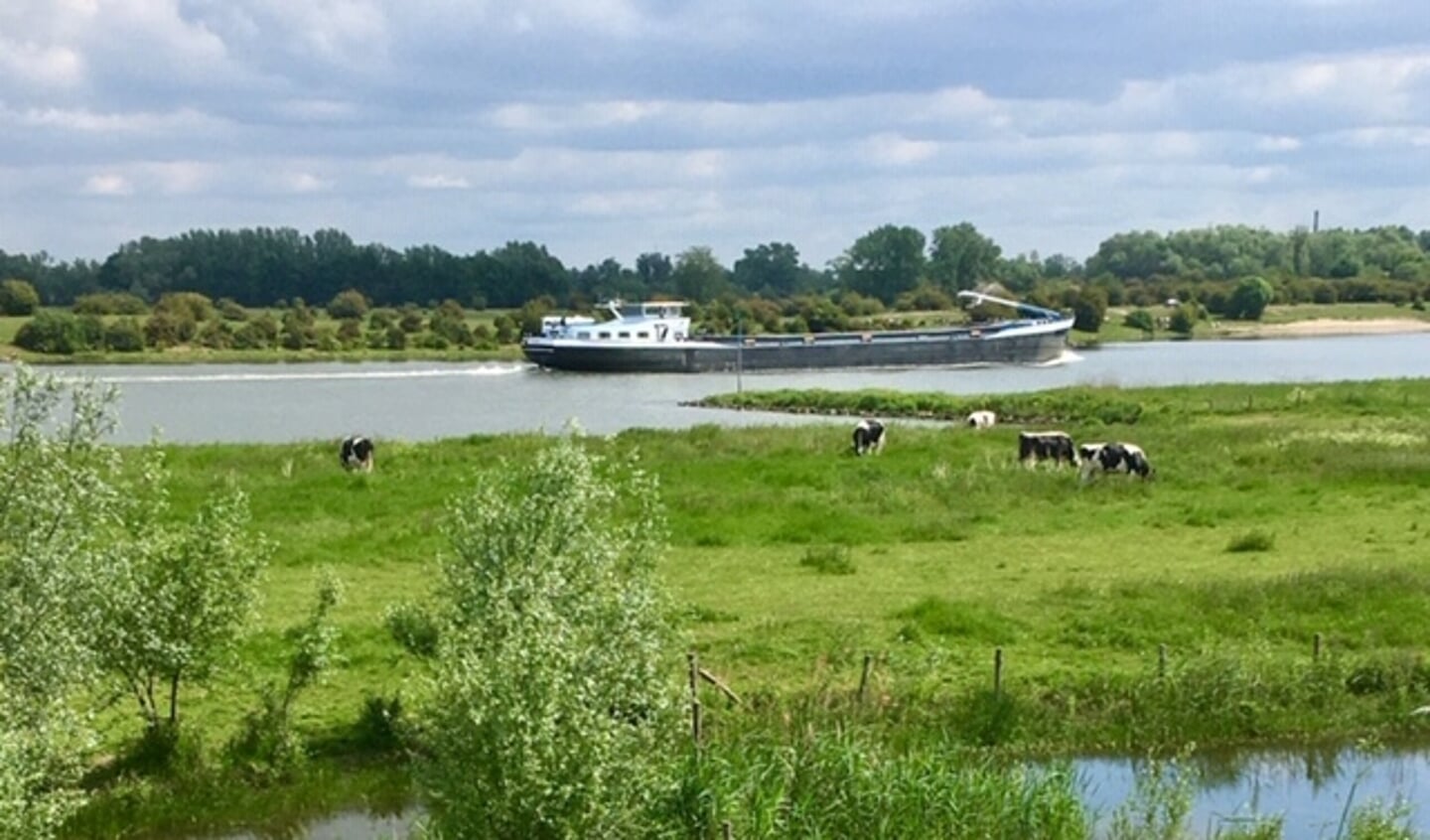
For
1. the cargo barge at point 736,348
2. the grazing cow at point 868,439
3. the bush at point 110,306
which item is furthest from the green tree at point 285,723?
the bush at point 110,306

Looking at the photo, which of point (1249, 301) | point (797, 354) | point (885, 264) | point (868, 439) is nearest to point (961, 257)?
point (885, 264)

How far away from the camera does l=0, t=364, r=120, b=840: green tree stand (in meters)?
9.78

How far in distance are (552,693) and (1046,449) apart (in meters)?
23.7

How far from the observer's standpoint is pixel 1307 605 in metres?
17.7

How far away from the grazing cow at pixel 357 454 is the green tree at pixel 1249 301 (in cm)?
11618

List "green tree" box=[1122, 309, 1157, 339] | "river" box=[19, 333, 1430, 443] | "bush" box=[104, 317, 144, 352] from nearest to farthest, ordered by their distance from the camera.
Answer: "river" box=[19, 333, 1430, 443] < "bush" box=[104, 317, 144, 352] < "green tree" box=[1122, 309, 1157, 339]

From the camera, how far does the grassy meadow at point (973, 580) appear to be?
47.5ft

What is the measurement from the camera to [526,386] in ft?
249

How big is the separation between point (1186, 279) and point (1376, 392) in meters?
127

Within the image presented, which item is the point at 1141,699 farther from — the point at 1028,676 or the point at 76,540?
the point at 76,540

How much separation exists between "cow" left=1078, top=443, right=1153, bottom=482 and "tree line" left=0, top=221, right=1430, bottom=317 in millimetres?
119290

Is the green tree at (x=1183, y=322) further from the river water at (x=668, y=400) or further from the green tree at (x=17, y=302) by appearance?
the green tree at (x=17, y=302)

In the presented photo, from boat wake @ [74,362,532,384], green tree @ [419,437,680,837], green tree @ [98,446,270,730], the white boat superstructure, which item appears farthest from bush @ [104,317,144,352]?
green tree @ [419,437,680,837]

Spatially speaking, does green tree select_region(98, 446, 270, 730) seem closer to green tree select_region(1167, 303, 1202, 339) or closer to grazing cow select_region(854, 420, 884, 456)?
grazing cow select_region(854, 420, 884, 456)
